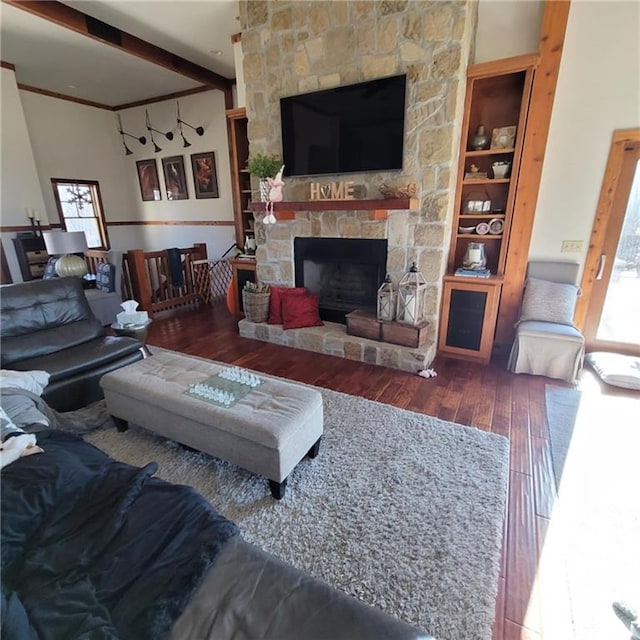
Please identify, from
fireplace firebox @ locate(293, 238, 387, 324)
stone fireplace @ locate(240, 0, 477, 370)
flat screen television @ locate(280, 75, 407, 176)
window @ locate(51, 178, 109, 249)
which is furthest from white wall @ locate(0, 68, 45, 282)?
fireplace firebox @ locate(293, 238, 387, 324)

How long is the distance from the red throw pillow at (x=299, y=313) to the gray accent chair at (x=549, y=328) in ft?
6.49

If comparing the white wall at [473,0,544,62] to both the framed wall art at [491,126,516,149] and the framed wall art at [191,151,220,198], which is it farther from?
the framed wall art at [191,151,220,198]

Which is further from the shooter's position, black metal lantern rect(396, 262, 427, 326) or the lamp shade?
the lamp shade

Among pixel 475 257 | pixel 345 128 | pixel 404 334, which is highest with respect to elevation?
pixel 345 128

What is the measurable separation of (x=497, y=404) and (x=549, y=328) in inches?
35.6

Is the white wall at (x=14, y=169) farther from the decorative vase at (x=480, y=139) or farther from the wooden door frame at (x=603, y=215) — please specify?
the wooden door frame at (x=603, y=215)

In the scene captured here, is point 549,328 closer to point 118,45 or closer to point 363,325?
point 363,325

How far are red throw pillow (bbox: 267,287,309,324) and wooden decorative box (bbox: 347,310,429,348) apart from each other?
729 mm

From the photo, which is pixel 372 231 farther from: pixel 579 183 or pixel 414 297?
pixel 579 183

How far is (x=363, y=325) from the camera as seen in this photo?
3.44 metres

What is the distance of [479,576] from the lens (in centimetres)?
142

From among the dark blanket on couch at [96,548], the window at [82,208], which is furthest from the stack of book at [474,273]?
the window at [82,208]

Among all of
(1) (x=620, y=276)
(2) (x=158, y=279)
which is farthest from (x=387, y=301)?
(2) (x=158, y=279)

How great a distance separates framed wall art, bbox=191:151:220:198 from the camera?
632cm
